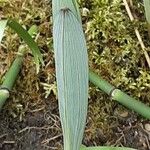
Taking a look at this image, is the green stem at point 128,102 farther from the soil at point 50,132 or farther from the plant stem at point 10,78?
the plant stem at point 10,78

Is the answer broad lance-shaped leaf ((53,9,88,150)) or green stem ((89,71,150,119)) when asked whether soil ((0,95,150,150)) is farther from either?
broad lance-shaped leaf ((53,9,88,150))

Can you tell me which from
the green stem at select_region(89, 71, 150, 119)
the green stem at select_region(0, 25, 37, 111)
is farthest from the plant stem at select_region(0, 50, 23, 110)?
the green stem at select_region(89, 71, 150, 119)

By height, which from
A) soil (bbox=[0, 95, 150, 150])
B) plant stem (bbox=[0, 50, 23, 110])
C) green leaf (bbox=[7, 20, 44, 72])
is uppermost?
green leaf (bbox=[7, 20, 44, 72])

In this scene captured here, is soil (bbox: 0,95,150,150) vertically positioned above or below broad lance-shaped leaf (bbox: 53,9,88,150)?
below

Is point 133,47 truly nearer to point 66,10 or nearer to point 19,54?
point 19,54

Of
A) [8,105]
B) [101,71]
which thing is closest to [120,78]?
[101,71]

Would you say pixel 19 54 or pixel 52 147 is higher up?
pixel 19 54
